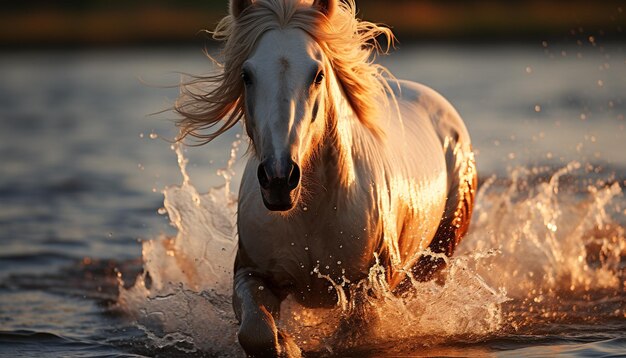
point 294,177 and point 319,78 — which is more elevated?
point 319,78

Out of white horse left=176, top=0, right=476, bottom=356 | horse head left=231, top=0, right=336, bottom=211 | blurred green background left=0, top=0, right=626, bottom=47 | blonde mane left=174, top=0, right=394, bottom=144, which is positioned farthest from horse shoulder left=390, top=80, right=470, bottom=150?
blurred green background left=0, top=0, right=626, bottom=47

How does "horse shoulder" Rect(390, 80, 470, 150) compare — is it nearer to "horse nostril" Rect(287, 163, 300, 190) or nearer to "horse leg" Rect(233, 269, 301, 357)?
"horse leg" Rect(233, 269, 301, 357)

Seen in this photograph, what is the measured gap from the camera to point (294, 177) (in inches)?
174

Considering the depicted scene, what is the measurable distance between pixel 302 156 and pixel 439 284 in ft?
7.72

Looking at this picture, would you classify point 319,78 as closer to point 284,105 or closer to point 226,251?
point 284,105

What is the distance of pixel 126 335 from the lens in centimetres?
657

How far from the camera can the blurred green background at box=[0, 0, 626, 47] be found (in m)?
26.8

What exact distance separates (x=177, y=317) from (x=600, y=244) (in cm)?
352

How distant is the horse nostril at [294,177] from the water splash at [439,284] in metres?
0.89

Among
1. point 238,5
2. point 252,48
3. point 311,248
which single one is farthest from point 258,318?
point 238,5

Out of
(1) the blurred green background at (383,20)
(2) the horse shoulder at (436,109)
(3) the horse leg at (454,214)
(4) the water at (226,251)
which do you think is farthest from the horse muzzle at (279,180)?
(1) the blurred green background at (383,20)

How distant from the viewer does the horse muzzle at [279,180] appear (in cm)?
438

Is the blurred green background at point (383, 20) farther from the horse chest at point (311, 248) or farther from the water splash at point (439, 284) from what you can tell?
the horse chest at point (311, 248)

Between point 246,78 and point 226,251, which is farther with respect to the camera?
point 226,251
